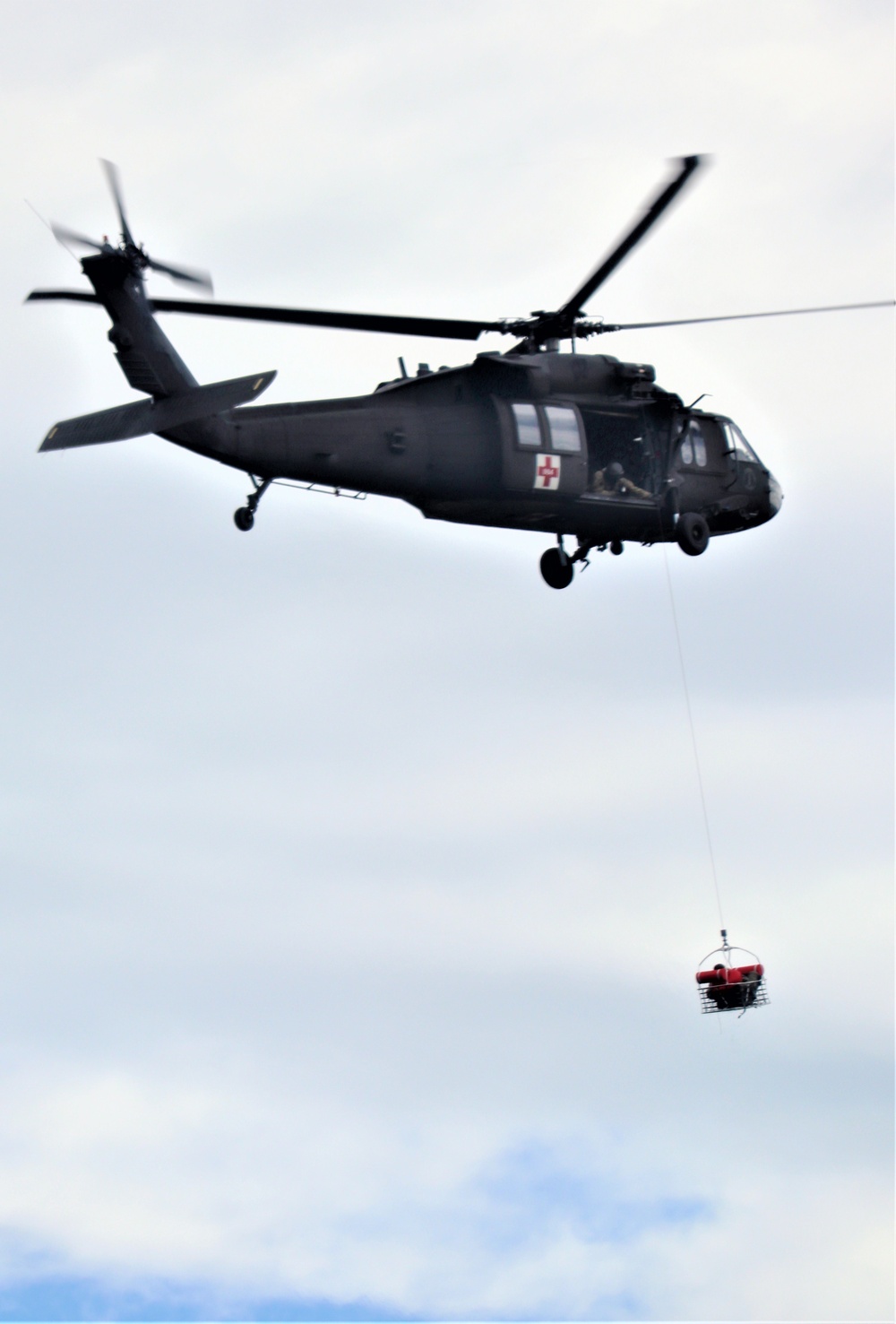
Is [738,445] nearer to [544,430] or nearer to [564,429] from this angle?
[564,429]

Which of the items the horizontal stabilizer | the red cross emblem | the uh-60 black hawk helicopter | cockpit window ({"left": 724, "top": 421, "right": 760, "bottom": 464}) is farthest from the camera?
cockpit window ({"left": 724, "top": 421, "right": 760, "bottom": 464})

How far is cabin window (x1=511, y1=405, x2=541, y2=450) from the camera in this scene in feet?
131

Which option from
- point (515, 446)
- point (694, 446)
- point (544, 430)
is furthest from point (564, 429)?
point (694, 446)

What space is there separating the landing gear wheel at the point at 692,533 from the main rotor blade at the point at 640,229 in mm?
A: 4907

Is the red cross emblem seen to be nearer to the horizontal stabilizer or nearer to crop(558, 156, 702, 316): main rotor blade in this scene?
crop(558, 156, 702, 316): main rotor blade

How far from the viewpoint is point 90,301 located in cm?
3681

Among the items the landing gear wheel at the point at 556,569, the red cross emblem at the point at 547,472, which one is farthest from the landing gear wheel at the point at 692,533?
the red cross emblem at the point at 547,472

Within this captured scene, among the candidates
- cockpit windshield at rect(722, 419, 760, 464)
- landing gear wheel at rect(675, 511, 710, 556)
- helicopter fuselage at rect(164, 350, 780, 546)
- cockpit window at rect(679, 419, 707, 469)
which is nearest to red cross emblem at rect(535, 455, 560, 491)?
helicopter fuselage at rect(164, 350, 780, 546)

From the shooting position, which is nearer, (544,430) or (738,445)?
(544,430)

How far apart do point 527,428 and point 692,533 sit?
176 inches

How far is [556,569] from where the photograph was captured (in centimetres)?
4281

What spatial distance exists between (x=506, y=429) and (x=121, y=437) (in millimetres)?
7642

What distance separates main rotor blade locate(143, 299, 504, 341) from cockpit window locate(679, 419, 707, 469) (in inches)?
211

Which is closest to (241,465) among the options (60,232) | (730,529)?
(60,232)
